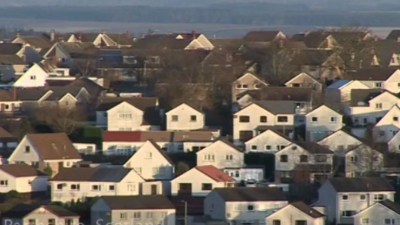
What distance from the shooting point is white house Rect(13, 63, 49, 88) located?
74.3 feet

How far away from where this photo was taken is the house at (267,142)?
17.6 m

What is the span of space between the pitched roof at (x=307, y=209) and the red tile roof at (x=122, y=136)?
3.48m

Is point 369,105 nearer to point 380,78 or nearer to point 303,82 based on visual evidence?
point 303,82

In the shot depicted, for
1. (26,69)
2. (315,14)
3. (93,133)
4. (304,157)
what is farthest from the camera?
(315,14)

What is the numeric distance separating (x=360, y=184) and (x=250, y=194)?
1.10 m

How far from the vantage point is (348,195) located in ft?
50.1

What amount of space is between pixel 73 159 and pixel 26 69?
23.3ft

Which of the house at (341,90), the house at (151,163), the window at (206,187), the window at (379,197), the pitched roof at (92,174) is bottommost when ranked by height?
the window at (379,197)

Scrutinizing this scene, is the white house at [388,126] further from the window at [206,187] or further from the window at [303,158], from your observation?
the window at [206,187]

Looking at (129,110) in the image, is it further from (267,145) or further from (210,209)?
(210,209)

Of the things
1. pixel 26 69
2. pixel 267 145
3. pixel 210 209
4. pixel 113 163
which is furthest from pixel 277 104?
pixel 26 69

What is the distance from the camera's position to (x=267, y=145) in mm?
17703

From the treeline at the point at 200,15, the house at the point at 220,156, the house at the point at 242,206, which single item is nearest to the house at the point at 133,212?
the house at the point at 242,206

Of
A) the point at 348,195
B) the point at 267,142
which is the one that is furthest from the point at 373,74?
the point at 348,195
